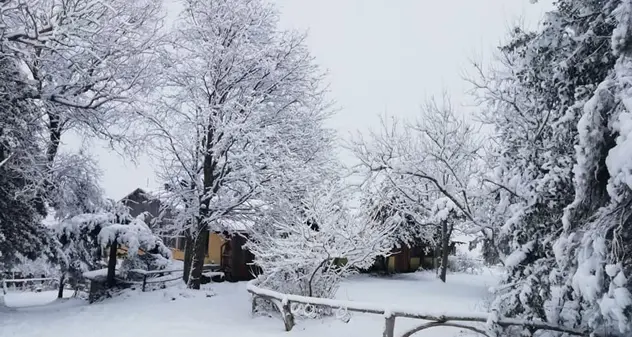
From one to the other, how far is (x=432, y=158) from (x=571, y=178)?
5809 millimetres

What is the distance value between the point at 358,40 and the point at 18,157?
123932 millimetres

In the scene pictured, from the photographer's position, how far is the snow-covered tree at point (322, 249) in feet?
33.8

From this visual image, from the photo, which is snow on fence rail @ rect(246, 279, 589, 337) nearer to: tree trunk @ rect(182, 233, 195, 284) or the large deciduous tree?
the large deciduous tree

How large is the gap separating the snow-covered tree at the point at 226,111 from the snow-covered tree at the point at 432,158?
9.43ft

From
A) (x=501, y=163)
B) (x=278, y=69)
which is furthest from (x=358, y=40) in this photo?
(x=501, y=163)

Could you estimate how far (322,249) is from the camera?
10.3 m

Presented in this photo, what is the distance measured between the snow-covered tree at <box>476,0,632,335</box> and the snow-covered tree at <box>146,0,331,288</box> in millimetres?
8305

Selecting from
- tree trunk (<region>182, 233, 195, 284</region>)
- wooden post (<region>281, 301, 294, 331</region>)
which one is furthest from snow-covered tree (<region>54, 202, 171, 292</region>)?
wooden post (<region>281, 301, 294, 331</region>)

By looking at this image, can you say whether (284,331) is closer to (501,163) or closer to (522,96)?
(501,163)

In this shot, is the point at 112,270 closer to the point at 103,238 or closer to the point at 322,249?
the point at 103,238

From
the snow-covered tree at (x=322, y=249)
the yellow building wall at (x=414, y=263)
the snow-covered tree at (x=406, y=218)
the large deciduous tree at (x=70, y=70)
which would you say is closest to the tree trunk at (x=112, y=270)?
the large deciduous tree at (x=70, y=70)

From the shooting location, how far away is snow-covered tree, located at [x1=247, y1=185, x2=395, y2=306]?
1030cm

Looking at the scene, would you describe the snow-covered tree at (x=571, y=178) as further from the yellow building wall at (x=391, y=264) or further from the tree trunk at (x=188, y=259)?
the yellow building wall at (x=391, y=264)

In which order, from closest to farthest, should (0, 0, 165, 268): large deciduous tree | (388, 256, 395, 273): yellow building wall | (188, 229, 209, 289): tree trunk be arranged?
1. (0, 0, 165, 268): large deciduous tree
2. (188, 229, 209, 289): tree trunk
3. (388, 256, 395, 273): yellow building wall
